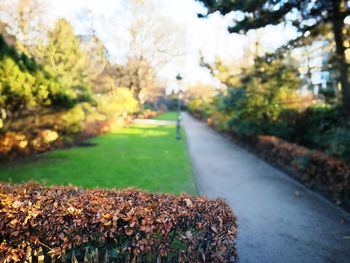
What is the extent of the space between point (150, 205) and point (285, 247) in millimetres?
2728

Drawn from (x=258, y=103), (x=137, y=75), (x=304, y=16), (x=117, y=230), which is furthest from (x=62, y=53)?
(x=117, y=230)

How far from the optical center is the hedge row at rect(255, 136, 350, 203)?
23.5 ft

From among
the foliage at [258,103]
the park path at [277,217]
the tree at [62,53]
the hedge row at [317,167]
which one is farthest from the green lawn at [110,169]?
the tree at [62,53]

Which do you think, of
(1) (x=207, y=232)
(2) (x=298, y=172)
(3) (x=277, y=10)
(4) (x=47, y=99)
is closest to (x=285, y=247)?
(1) (x=207, y=232)

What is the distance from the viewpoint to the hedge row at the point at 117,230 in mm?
3428

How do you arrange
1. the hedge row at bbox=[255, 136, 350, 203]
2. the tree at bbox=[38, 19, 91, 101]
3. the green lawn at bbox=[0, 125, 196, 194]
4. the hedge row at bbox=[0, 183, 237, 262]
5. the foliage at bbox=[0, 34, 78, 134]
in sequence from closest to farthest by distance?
the hedge row at bbox=[0, 183, 237, 262]
the hedge row at bbox=[255, 136, 350, 203]
the green lawn at bbox=[0, 125, 196, 194]
the foliage at bbox=[0, 34, 78, 134]
the tree at bbox=[38, 19, 91, 101]

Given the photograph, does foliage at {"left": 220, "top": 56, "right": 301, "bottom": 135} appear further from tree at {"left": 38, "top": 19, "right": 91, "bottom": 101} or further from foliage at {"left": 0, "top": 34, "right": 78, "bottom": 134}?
tree at {"left": 38, "top": 19, "right": 91, "bottom": 101}

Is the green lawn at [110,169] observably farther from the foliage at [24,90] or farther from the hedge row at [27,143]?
the foliage at [24,90]

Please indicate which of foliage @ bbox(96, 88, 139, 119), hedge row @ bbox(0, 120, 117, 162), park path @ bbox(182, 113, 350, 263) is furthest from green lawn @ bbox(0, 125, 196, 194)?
foliage @ bbox(96, 88, 139, 119)

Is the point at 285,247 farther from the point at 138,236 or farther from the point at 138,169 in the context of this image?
the point at 138,169

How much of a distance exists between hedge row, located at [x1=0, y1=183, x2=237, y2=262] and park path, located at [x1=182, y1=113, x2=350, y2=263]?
5.03ft

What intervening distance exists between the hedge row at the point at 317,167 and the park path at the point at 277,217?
352mm

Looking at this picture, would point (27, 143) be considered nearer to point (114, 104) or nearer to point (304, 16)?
point (304, 16)

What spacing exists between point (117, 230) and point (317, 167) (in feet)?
21.9
